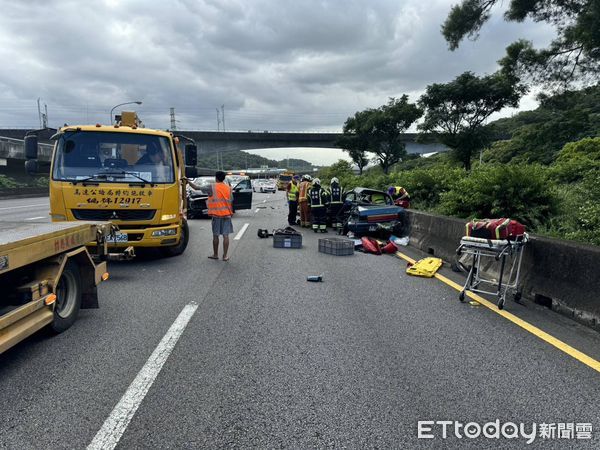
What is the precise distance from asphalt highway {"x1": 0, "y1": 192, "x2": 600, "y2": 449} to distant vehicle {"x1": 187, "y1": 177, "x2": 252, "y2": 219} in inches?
477

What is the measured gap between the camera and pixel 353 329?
493 centimetres

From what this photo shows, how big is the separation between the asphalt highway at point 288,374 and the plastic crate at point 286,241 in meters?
4.60

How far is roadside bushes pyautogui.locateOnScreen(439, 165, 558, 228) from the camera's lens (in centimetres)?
905

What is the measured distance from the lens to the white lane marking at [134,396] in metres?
2.80

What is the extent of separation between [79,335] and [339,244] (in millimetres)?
6356

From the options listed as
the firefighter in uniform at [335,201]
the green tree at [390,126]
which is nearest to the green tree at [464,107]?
the green tree at [390,126]

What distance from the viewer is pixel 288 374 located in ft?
12.3

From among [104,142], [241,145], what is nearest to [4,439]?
[104,142]

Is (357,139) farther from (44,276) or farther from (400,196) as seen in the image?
(44,276)

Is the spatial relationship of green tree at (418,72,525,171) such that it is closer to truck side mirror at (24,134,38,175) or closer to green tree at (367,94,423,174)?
green tree at (367,94,423,174)

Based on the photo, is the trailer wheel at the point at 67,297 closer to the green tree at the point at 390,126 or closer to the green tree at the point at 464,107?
the green tree at the point at 464,107

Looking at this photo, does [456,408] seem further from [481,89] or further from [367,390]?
[481,89]

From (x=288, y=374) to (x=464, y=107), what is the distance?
98.2ft

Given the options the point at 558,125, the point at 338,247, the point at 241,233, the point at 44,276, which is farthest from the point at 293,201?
the point at 558,125
